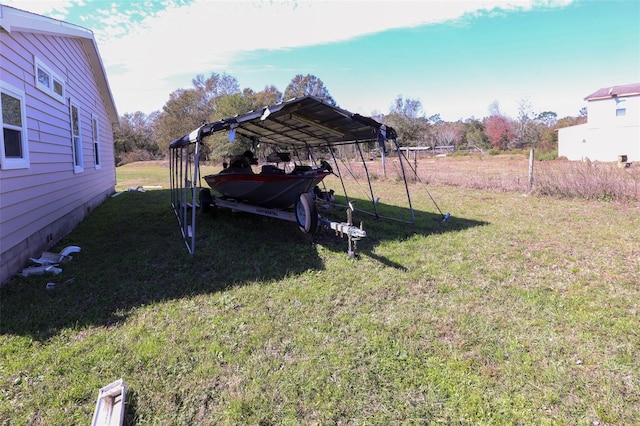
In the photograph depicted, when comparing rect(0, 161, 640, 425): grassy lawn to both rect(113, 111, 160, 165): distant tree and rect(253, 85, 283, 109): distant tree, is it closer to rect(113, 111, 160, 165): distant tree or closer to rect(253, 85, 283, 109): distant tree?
rect(253, 85, 283, 109): distant tree

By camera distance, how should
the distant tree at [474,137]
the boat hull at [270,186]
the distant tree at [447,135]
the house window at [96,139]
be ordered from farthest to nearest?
1. the distant tree at [447,135]
2. the distant tree at [474,137]
3. the house window at [96,139]
4. the boat hull at [270,186]

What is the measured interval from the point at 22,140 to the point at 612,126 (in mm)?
32258

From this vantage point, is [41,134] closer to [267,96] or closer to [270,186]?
[270,186]

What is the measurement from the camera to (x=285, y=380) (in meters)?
2.62

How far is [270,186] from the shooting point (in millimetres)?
6840

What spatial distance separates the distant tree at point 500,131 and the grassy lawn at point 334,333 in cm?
4555

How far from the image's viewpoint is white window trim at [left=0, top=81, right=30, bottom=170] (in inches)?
168

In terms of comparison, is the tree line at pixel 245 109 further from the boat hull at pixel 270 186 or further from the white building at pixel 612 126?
the boat hull at pixel 270 186

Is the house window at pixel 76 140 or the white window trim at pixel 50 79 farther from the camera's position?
the house window at pixel 76 140

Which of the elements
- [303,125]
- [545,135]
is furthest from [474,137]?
[303,125]

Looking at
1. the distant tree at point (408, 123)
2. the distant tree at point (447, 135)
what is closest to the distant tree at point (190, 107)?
the distant tree at point (408, 123)

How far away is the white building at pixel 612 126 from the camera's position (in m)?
23.5

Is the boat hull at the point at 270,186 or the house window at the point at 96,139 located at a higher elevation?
the house window at the point at 96,139

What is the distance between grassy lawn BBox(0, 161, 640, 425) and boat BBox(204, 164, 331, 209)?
3.94 feet
